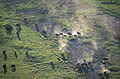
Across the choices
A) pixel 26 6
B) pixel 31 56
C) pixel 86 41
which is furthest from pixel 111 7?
pixel 31 56

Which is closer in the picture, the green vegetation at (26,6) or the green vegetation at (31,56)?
the green vegetation at (31,56)

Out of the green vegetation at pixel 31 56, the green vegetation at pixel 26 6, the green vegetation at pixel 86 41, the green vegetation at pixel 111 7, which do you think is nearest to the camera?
the green vegetation at pixel 31 56

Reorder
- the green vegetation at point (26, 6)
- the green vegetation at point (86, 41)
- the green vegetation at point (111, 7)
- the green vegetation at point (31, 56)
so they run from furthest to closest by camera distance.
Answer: the green vegetation at point (111, 7), the green vegetation at point (26, 6), the green vegetation at point (86, 41), the green vegetation at point (31, 56)

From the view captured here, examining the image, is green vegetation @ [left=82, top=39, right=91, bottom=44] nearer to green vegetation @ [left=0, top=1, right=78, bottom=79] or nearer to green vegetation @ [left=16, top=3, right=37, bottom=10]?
green vegetation @ [left=0, top=1, right=78, bottom=79]

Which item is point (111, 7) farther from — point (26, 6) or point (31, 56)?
point (31, 56)

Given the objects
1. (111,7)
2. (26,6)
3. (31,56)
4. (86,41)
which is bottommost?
(31,56)

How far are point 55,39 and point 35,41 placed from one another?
4.66 metres

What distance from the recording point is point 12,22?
44.1m

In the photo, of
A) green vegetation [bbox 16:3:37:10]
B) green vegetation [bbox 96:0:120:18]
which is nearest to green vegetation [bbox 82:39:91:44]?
green vegetation [bbox 96:0:120:18]

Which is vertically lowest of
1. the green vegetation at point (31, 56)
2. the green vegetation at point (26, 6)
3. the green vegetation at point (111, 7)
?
the green vegetation at point (31, 56)

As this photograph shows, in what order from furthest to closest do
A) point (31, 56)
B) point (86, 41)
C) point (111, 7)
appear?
point (111, 7)
point (86, 41)
point (31, 56)

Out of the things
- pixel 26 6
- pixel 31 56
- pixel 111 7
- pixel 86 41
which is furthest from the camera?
pixel 111 7

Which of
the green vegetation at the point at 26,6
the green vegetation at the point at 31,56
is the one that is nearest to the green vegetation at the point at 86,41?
the green vegetation at the point at 31,56

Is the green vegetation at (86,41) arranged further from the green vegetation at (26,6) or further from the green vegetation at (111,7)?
the green vegetation at (26,6)
